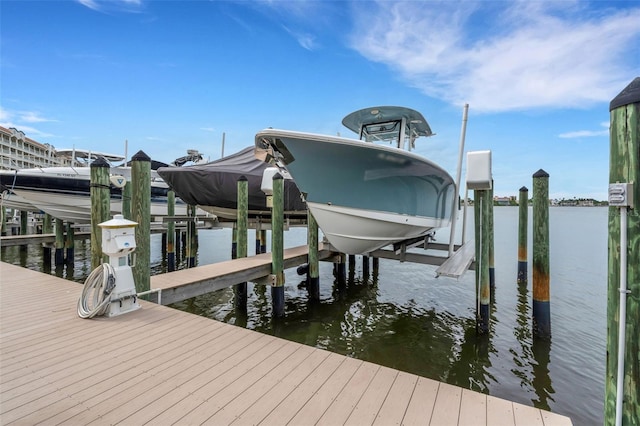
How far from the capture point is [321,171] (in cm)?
568

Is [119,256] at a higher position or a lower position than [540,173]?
lower

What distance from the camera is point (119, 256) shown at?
12.2ft

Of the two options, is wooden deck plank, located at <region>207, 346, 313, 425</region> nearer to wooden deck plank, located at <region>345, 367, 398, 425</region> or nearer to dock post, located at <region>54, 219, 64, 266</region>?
wooden deck plank, located at <region>345, 367, 398, 425</region>

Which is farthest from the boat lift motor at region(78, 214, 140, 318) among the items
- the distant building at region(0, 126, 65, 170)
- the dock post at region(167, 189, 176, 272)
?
the distant building at region(0, 126, 65, 170)

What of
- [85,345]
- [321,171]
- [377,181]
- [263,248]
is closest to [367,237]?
[377,181]

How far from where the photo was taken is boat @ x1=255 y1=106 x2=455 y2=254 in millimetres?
5348

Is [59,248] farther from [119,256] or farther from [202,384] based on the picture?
[202,384]

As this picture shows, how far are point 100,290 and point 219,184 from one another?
678cm

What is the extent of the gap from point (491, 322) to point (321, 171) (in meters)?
5.07

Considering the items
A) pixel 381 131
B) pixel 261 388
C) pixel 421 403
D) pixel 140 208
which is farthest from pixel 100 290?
pixel 381 131

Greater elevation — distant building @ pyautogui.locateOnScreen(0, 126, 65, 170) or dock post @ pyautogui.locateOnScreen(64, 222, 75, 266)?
distant building @ pyautogui.locateOnScreen(0, 126, 65, 170)

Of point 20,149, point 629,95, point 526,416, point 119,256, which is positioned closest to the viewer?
point 629,95

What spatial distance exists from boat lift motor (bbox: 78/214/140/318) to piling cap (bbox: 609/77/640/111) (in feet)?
14.0

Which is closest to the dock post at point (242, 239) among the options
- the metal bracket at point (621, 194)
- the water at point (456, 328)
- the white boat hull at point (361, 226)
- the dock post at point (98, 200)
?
the water at point (456, 328)
